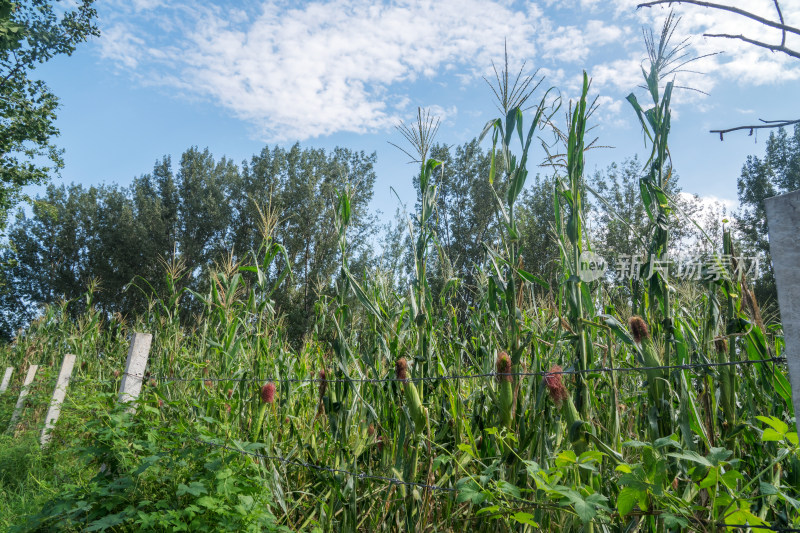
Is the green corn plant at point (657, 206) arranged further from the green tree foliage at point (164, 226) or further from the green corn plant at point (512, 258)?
the green tree foliage at point (164, 226)

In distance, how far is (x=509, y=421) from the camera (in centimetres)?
187

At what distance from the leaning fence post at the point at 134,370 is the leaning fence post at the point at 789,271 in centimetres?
A: 347

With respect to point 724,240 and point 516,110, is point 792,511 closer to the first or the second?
point 724,240

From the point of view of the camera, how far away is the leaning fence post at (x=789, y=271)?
967mm

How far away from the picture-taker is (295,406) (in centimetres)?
321

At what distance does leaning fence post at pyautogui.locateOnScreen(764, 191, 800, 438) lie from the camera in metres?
0.97

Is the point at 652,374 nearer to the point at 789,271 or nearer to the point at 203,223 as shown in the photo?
the point at 789,271

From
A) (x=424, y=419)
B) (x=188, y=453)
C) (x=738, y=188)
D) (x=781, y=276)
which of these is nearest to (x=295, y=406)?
(x=188, y=453)

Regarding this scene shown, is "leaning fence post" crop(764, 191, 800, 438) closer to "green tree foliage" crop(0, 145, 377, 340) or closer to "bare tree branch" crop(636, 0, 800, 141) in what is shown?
"bare tree branch" crop(636, 0, 800, 141)

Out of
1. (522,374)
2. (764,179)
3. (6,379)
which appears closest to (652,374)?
(522,374)

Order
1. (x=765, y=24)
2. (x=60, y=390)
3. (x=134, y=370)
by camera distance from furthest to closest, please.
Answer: (x=60, y=390)
(x=134, y=370)
(x=765, y=24)

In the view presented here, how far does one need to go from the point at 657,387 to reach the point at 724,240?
68 centimetres

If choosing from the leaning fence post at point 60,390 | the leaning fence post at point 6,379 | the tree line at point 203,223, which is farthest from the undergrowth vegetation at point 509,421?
the tree line at point 203,223

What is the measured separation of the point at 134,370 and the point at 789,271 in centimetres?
363
